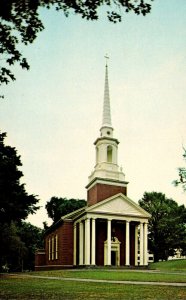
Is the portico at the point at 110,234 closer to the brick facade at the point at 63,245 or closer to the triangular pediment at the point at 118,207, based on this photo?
the triangular pediment at the point at 118,207

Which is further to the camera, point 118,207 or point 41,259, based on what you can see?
point 41,259

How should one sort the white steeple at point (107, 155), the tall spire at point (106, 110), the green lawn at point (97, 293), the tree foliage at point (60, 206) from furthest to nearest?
the tree foliage at point (60, 206) → the tall spire at point (106, 110) → the white steeple at point (107, 155) → the green lawn at point (97, 293)

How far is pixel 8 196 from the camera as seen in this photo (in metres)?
26.2

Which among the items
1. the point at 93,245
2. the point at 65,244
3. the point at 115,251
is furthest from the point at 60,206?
the point at 93,245

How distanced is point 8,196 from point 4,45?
17.8 m

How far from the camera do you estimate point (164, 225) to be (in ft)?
231

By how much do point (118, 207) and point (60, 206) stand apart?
35475mm

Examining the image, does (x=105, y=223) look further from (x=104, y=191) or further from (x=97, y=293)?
(x=97, y=293)

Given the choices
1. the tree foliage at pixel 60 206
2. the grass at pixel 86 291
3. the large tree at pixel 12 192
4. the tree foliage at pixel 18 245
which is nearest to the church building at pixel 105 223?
the tree foliage at pixel 18 245

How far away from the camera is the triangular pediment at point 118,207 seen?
46250mm

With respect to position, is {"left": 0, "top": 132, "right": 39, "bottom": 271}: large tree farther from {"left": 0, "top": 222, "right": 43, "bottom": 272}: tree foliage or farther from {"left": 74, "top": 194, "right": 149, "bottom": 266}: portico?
{"left": 74, "top": 194, "right": 149, "bottom": 266}: portico

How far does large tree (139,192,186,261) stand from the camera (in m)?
Answer: 69.7

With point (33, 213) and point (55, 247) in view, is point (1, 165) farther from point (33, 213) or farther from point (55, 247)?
point (55, 247)

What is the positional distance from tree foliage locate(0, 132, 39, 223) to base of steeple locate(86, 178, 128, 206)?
20.8 metres
